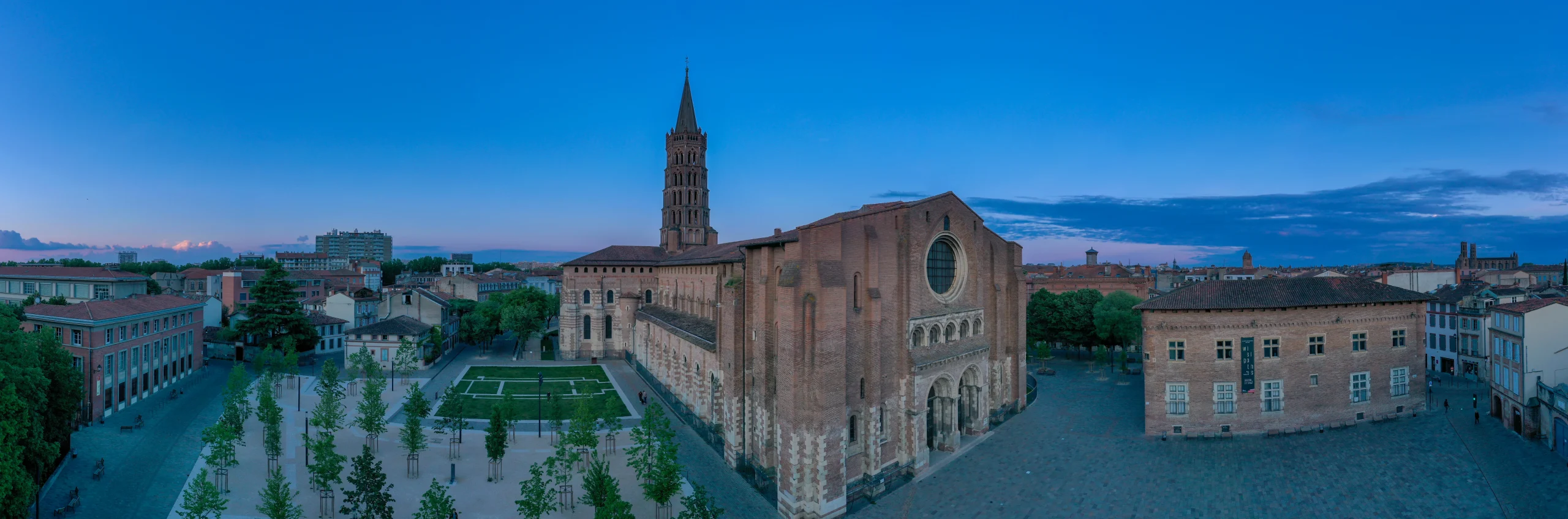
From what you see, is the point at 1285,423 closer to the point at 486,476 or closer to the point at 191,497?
the point at 486,476

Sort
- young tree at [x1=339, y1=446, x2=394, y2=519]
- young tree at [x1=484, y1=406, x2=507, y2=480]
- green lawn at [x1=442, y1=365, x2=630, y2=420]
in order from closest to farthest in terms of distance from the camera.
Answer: young tree at [x1=339, y1=446, x2=394, y2=519] → young tree at [x1=484, y1=406, x2=507, y2=480] → green lawn at [x1=442, y1=365, x2=630, y2=420]

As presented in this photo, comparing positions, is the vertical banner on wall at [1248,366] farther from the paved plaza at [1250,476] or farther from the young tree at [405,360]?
the young tree at [405,360]

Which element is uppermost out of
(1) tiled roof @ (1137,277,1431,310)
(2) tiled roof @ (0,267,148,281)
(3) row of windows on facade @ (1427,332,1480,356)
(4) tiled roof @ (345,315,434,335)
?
(2) tiled roof @ (0,267,148,281)

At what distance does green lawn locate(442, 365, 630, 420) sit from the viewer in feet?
131

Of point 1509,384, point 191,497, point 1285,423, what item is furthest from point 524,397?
point 1509,384

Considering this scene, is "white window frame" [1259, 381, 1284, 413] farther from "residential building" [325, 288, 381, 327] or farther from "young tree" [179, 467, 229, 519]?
"residential building" [325, 288, 381, 327]

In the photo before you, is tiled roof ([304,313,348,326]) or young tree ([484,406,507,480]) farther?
tiled roof ([304,313,348,326])

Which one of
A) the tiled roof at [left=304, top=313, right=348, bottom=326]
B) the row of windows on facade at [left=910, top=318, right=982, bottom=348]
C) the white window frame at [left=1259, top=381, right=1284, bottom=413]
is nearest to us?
the row of windows on facade at [left=910, top=318, right=982, bottom=348]

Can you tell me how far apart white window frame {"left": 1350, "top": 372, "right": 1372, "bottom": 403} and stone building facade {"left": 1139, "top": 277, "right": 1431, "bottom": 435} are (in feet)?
0.21

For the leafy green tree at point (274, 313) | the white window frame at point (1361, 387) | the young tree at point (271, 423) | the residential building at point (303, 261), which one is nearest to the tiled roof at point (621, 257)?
the leafy green tree at point (274, 313)

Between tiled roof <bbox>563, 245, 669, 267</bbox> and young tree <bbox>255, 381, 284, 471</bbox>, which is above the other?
tiled roof <bbox>563, 245, 669, 267</bbox>

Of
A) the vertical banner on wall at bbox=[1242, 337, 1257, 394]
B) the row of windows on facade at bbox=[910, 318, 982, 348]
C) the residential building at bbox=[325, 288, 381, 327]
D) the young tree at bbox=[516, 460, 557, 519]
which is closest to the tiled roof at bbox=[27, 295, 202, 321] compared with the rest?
the residential building at bbox=[325, 288, 381, 327]

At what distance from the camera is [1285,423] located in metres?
32.6

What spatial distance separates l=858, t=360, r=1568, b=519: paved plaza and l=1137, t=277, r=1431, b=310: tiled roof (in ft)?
20.4
